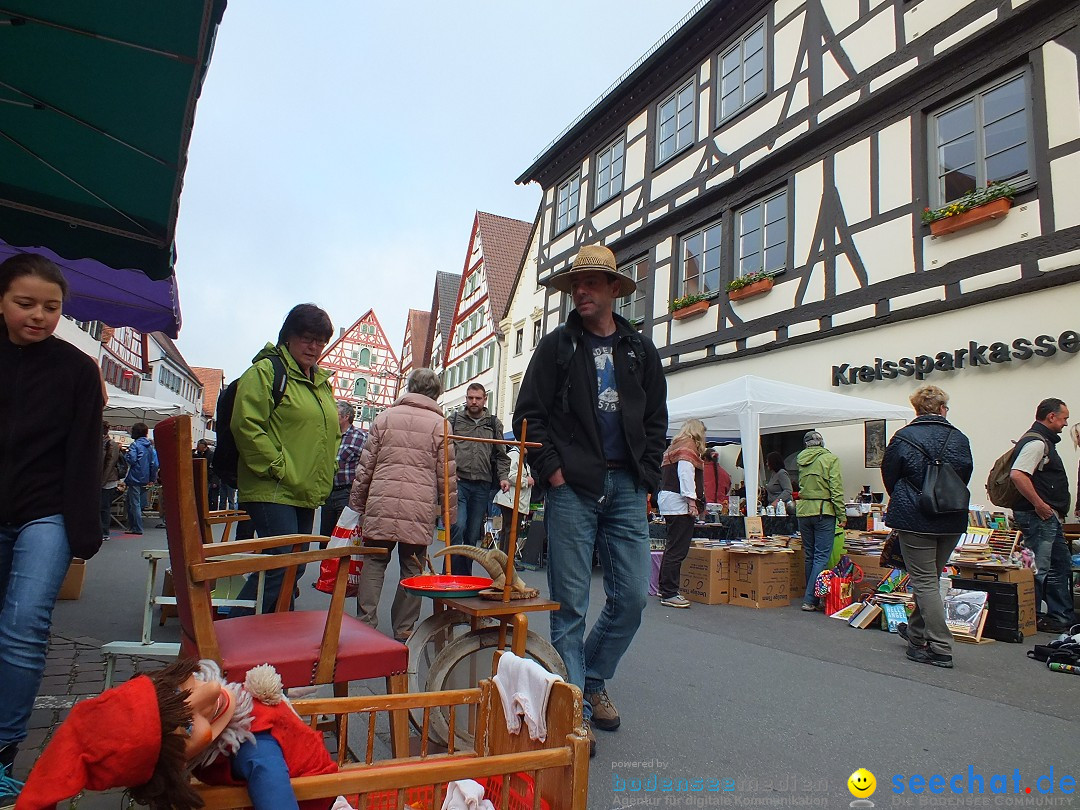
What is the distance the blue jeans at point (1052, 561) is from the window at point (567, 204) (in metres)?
14.2

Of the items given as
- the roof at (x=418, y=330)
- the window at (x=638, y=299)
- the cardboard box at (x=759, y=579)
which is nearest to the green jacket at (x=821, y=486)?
the cardboard box at (x=759, y=579)

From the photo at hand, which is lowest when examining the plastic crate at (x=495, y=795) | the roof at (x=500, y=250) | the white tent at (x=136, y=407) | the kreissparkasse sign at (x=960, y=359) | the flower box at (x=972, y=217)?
the plastic crate at (x=495, y=795)

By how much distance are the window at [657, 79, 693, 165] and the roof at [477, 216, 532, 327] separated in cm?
1337

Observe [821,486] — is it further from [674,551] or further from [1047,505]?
[1047,505]

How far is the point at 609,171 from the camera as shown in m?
17.2

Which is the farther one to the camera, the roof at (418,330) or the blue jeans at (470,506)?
the roof at (418,330)

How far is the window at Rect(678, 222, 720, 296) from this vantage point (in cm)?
1325

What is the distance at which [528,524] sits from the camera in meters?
9.92

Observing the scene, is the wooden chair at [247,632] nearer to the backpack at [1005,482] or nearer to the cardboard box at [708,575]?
the cardboard box at [708,575]

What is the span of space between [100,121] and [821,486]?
6.55 metres

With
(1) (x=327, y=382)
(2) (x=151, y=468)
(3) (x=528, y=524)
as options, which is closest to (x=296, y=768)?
(1) (x=327, y=382)

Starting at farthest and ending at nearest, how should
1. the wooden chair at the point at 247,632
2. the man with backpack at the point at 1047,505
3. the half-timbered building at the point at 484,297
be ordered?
the half-timbered building at the point at 484,297 < the man with backpack at the point at 1047,505 < the wooden chair at the point at 247,632

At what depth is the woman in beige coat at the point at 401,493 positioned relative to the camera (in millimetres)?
4168

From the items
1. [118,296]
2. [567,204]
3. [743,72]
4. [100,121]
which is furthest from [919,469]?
[567,204]
